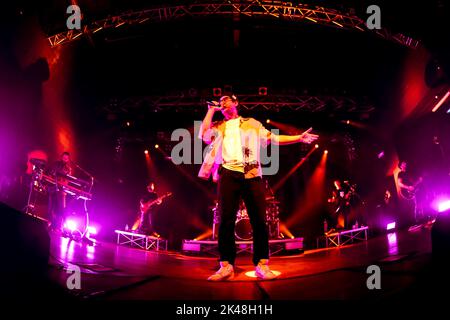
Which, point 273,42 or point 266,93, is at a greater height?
point 273,42

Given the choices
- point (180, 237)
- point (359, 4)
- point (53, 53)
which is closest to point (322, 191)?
point (180, 237)

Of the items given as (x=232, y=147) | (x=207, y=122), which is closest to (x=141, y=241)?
(x=207, y=122)

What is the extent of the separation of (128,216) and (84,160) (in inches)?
110

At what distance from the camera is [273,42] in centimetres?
923

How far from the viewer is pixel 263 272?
9.76 feet

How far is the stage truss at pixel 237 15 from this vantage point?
7.89 meters

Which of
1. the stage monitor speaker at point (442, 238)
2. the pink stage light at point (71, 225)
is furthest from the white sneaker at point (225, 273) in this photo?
the pink stage light at point (71, 225)

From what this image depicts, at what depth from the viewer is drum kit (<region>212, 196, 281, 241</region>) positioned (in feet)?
27.1

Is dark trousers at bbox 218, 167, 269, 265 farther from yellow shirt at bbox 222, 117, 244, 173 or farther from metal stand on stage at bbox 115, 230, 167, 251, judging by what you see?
metal stand on stage at bbox 115, 230, 167, 251

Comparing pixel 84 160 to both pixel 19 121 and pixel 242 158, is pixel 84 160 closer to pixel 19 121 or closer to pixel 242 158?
pixel 19 121

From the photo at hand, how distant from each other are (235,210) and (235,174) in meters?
0.35

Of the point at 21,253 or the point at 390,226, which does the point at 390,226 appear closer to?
the point at 390,226

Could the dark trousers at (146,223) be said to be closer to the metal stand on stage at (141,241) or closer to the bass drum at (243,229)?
the metal stand on stage at (141,241)
